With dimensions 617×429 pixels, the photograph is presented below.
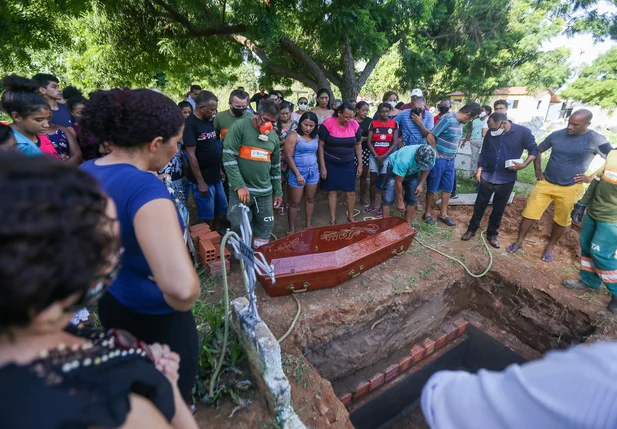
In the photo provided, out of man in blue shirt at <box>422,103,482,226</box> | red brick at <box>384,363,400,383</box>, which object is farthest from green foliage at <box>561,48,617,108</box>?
red brick at <box>384,363,400,383</box>

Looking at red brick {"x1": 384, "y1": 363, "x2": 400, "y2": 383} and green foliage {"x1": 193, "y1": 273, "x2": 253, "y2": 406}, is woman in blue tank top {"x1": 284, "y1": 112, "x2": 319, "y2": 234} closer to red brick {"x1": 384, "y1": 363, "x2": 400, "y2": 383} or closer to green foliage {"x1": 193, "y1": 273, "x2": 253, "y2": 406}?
green foliage {"x1": 193, "y1": 273, "x2": 253, "y2": 406}

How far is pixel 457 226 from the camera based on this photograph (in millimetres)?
4984

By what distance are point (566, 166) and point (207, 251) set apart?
420 centimetres

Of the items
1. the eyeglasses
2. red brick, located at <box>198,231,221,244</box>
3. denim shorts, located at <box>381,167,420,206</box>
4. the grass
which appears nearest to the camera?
the eyeglasses

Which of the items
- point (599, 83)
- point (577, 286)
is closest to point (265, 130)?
point (577, 286)

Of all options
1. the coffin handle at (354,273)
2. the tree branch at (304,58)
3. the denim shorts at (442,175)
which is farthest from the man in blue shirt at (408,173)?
the tree branch at (304,58)

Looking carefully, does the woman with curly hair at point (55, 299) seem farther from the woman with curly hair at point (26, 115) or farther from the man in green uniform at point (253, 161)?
the man in green uniform at point (253, 161)

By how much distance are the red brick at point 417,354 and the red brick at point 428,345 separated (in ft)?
0.16

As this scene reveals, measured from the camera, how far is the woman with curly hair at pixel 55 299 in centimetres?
48

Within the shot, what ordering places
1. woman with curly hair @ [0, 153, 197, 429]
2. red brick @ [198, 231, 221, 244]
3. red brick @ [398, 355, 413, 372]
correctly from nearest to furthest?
woman with curly hair @ [0, 153, 197, 429] < red brick @ [198, 231, 221, 244] < red brick @ [398, 355, 413, 372]

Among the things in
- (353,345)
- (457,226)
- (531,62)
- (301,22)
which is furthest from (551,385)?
(531,62)

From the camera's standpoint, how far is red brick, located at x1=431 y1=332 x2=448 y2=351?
4086 mm

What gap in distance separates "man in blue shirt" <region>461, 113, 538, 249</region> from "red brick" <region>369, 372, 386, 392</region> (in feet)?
8.43

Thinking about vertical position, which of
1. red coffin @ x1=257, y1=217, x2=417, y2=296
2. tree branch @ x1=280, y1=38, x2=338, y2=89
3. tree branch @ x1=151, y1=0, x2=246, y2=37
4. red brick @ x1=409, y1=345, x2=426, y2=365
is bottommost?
red brick @ x1=409, y1=345, x2=426, y2=365
